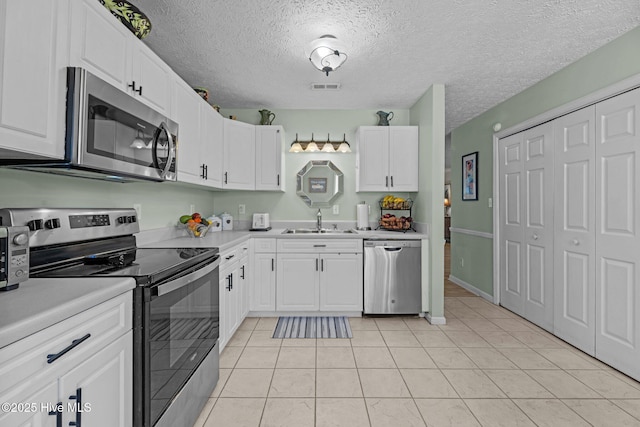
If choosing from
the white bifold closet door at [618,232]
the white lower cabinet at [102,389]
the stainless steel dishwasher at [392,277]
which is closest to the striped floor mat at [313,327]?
the stainless steel dishwasher at [392,277]

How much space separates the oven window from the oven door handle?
2 centimetres

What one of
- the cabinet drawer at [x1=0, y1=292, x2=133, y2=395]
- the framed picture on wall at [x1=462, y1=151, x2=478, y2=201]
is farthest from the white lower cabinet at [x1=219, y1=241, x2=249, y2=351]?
the framed picture on wall at [x1=462, y1=151, x2=478, y2=201]

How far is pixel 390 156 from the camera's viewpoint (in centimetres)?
362

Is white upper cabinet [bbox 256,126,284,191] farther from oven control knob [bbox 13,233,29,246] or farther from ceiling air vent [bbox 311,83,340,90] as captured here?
oven control knob [bbox 13,233,29,246]

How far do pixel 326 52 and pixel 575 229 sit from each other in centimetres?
260

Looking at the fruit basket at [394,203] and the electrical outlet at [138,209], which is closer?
the electrical outlet at [138,209]

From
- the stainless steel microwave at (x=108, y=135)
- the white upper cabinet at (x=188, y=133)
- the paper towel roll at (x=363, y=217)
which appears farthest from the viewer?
the paper towel roll at (x=363, y=217)

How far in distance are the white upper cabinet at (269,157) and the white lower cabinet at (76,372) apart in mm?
2512

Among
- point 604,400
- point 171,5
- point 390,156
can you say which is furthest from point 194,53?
point 604,400

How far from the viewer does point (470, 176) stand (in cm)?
443

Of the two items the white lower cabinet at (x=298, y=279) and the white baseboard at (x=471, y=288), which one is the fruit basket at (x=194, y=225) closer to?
the white lower cabinet at (x=298, y=279)

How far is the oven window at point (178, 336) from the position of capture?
4.28 ft

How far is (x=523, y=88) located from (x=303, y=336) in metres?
3.43

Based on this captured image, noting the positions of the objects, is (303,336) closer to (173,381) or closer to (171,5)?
(173,381)
